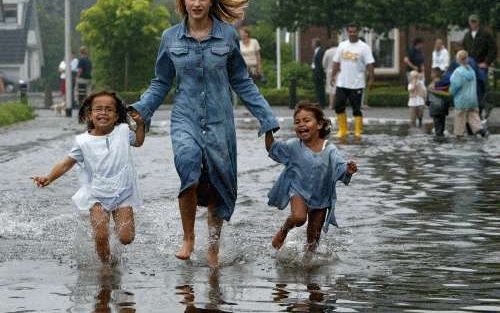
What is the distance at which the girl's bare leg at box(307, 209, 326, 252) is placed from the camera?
34.0 ft

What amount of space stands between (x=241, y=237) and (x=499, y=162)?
864 cm

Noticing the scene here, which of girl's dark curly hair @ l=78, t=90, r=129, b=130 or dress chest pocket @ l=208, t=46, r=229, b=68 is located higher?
dress chest pocket @ l=208, t=46, r=229, b=68

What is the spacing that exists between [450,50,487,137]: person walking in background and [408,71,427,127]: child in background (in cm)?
434

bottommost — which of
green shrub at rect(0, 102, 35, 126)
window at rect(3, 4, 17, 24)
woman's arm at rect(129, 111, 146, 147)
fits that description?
green shrub at rect(0, 102, 35, 126)

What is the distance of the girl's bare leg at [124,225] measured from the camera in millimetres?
9844

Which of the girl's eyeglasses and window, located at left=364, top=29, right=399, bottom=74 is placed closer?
the girl's eyeglasses

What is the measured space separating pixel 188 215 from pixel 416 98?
20.1 meters

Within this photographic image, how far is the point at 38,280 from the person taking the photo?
362 inches

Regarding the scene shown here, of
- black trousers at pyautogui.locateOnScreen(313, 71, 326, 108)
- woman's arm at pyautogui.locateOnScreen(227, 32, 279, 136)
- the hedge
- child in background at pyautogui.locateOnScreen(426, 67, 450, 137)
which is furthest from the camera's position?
the hedge

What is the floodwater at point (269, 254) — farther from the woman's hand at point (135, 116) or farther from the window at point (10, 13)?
the window at point (10, 13)

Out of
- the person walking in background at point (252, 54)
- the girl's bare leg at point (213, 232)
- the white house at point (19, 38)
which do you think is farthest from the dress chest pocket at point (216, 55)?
the white house at point (19, 38)

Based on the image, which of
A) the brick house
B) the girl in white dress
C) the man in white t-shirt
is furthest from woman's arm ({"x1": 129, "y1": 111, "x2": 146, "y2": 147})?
the brick house

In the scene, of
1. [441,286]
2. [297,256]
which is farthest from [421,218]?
[441,286]

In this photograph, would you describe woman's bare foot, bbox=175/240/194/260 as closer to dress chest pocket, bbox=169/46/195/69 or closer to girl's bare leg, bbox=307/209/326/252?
girl's bare leg, bbox=307/209/326/252
